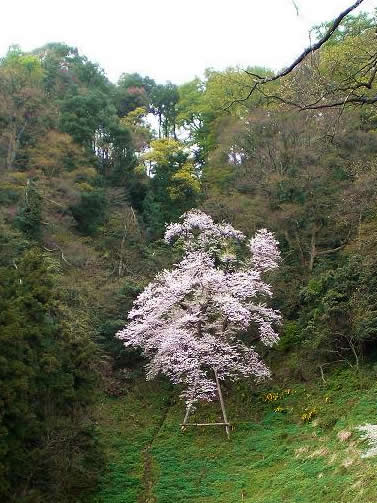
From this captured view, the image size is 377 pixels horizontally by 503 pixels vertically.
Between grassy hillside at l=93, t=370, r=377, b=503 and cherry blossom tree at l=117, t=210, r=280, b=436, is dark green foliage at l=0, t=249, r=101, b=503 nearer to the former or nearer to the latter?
grassy hillside at l=93, t=370, r=377, b=503

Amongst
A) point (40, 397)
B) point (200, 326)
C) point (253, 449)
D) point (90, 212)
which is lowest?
point (253, 449)

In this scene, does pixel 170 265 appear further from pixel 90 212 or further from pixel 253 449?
pixel 253 449

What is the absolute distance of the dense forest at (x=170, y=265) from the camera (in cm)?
1168

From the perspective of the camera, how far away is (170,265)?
23.9 m

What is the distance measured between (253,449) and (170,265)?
10.6 m

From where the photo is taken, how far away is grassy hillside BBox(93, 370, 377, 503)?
37.4 feet

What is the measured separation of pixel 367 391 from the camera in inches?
598

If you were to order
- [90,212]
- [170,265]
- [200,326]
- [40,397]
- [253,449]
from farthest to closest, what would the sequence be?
[90,212] < [170,265] < [200,326] < [253,449] < [40,397]

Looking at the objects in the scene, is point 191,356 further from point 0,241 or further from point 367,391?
point 0,241

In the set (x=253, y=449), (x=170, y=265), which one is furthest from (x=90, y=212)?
(x=253, y=449)

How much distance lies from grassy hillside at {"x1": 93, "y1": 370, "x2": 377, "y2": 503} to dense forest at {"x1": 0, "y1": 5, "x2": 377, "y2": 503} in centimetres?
6

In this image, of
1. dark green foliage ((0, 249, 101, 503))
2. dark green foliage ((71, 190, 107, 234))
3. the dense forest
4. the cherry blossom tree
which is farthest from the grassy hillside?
dark green foliage ((71, 190, 107, 234))

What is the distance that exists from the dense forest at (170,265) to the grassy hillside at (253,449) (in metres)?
0.06

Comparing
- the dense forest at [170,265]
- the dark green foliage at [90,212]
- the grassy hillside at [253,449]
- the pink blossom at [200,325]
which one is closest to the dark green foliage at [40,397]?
the dense forest at [170,265]
